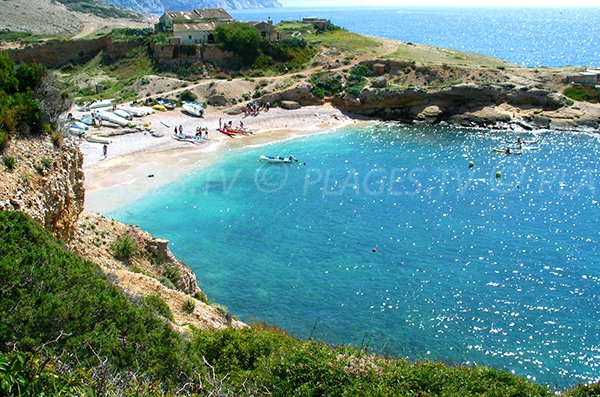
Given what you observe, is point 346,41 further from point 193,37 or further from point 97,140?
point 97,140

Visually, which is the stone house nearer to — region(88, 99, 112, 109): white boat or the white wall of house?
the white wall of house

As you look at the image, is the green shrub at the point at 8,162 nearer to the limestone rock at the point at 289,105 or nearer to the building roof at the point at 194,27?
the limestone rock at the point at 289,105

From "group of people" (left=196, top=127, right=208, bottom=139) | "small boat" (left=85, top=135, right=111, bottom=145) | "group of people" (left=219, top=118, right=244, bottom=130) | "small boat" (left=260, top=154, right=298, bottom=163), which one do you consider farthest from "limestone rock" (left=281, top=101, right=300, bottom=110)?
"small boat" (left=85, top=135, right=111, bottom=145)

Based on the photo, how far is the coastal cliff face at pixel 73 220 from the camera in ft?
64.9

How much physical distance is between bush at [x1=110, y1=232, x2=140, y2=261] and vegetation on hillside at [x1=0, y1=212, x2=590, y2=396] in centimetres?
911

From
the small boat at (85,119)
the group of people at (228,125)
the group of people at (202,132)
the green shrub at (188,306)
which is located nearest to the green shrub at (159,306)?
the green shrub at (188,306)

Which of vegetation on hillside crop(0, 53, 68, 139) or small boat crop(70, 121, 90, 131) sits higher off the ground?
vegetation on hillside crop(0, 53, 68, 139)

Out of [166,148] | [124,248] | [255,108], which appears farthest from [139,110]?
[124,248]

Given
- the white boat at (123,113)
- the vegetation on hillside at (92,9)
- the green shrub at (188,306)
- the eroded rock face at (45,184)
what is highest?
the vegetation on hillside at (92,9)

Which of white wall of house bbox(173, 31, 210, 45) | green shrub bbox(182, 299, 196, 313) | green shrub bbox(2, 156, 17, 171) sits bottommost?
green shrub bbox(182, 299, 196, 313)

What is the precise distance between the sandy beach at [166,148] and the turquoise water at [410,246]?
7.34ft

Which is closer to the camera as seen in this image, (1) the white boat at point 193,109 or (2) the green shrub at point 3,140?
(2) the green shrub at point 3,140

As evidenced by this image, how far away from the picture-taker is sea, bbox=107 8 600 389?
2992 centimetres

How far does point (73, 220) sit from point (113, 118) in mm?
43301
